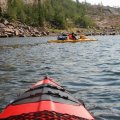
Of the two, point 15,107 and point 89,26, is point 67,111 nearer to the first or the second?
point 15,107

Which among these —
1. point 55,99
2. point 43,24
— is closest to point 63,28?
point 43,24

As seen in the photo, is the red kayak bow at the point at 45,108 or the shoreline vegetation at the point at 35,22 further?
the shoreline vegetation at the point at 35,22

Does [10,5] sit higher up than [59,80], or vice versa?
[10,5]

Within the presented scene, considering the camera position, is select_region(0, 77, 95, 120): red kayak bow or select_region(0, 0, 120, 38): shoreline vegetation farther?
select_region(0, 0, 120, 38): shoreline vegetation

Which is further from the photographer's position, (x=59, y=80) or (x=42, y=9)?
(x=42, y=9)

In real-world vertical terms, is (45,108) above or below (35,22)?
below

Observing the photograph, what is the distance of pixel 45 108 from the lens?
6805 millimetres

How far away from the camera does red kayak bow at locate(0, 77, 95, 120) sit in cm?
647

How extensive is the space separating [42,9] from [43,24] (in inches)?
582

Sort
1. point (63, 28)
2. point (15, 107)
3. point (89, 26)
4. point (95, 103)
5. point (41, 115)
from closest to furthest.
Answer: point (41, 115) → point (15, 107) → point (95, 103) → point (63, 28) → point (89, 26)

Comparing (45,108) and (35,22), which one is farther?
(35,22)

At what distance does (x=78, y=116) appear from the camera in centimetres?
692

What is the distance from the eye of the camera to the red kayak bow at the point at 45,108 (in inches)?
255

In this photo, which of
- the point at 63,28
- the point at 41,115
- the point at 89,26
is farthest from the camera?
the point at 89,26
